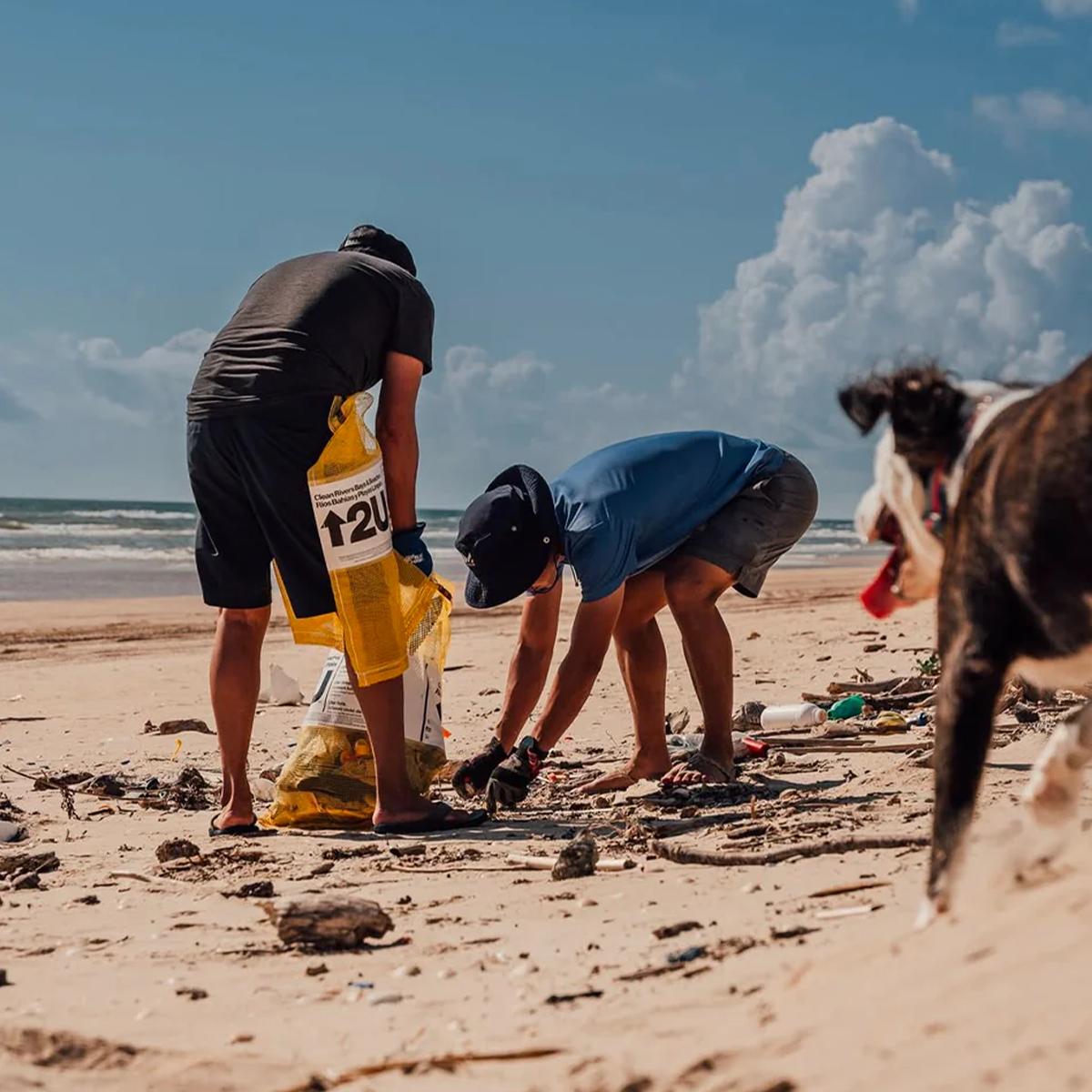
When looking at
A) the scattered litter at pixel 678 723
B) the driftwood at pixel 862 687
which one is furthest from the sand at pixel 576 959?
the driftwood at pixel 862 687

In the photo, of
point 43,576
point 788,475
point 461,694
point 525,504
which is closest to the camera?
point 525,504

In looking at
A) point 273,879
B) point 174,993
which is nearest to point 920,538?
point 174,993

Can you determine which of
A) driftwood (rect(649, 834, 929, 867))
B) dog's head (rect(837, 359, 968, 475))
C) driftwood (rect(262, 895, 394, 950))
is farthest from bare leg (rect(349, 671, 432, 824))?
dog's head (rect(837, 359, 968, 475))

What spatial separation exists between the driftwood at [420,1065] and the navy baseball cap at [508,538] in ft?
9.56

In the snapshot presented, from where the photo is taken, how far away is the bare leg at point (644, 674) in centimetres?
612

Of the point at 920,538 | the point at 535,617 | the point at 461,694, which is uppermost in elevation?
the point at 920,538

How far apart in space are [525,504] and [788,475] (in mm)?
1309

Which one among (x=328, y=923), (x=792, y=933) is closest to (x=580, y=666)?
(x=328, y=923)

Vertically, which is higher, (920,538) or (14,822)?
(920,538)

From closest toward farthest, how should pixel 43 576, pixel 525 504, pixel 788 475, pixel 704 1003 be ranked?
pixel 704 1003 < pixel 525 504 < pixel 788 475 < pixel 43 576

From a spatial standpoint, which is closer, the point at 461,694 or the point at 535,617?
the point at 535,617

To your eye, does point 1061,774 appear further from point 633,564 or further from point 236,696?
point 236,696

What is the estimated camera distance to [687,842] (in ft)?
15.1

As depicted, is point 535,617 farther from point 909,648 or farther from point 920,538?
point 909,648
